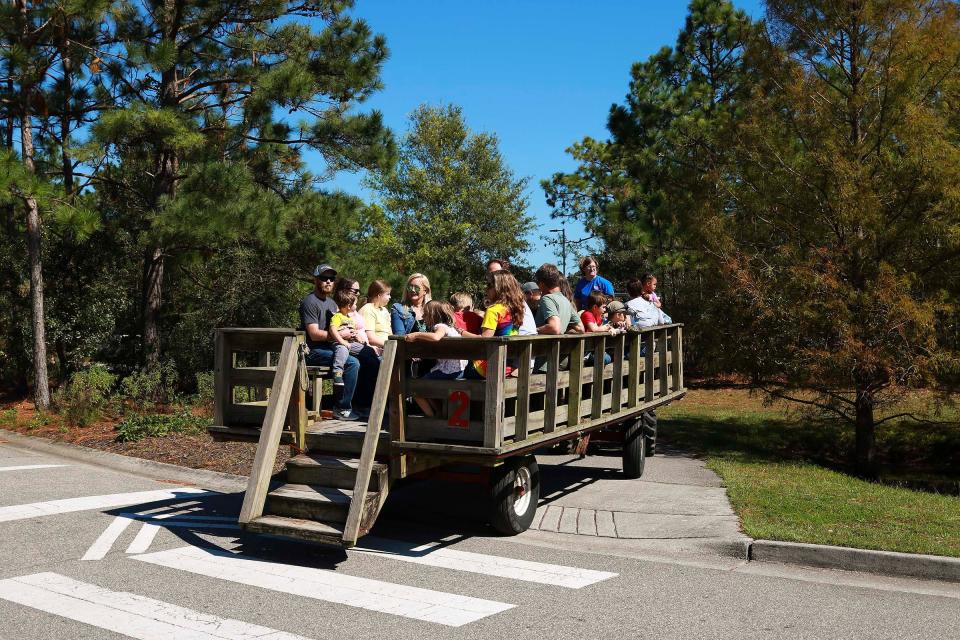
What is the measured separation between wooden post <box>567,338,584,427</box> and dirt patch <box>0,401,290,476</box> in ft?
13.5

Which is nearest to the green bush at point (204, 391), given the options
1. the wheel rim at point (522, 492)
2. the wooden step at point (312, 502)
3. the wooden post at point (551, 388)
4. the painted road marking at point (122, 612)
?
the wooden step at point (312, 502)

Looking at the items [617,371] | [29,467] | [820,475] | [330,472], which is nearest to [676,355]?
[820,475]

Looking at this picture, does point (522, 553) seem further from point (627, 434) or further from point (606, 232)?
point (606, 232)

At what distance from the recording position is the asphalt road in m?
5.10

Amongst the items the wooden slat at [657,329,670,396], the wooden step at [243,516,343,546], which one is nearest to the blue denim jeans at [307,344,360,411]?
the wooden step at [243,516,343,546]

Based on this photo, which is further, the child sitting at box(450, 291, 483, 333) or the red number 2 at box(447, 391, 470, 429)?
the child sitting at box(450, 291, 483, 333)

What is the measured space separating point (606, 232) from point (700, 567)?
78.1ft

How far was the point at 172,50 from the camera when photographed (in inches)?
537

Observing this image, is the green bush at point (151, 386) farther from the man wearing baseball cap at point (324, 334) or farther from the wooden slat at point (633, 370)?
the wooden slat at point (633, 370)

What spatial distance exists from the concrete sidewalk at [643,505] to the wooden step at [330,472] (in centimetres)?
187

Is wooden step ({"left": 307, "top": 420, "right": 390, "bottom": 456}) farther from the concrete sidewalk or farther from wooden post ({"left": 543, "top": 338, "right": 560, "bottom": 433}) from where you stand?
the concrete sidewalk

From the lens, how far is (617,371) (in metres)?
8.48

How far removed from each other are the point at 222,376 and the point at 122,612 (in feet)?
8.95

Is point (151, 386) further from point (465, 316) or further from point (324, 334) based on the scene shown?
point (465, 316)
